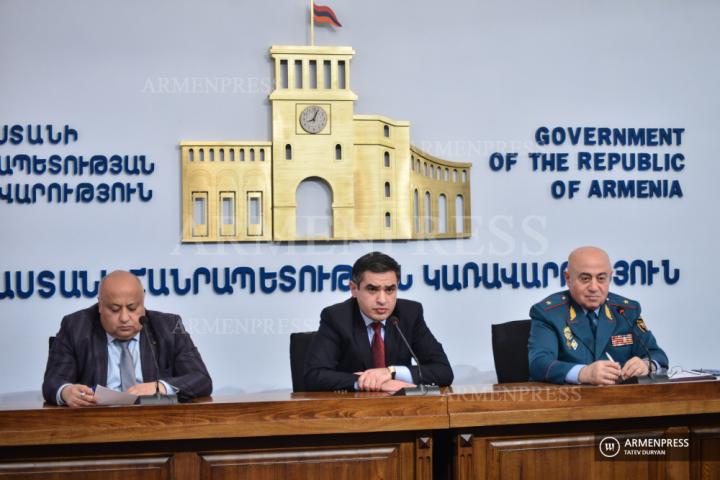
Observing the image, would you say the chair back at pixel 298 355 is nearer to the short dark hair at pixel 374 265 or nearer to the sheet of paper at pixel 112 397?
the short dark hair at pixel 374 265

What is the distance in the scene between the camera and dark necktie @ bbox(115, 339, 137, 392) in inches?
121

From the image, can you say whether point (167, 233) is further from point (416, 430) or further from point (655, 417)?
point (655, 417)

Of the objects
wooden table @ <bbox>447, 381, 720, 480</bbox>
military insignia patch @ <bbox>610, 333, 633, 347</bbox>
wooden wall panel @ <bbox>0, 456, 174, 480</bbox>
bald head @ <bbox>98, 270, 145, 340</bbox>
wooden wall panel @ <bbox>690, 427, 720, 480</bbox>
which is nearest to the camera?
wooden wall panel @ <bbox>0, 456, 174, 480</bbox>

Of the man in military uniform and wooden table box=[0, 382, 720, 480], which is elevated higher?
the man in military uniform

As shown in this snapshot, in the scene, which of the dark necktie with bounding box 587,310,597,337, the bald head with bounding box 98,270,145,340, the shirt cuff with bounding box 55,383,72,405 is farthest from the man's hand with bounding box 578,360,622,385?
the shirt cuff with bounding box 55,383,72,405

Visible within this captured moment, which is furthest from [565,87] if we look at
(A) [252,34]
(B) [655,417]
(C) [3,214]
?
(C) [3,214]

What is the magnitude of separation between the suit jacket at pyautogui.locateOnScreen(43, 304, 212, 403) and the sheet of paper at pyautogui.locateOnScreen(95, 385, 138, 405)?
0.42 meters

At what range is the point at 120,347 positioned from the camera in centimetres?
311

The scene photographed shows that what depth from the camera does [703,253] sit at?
4.75 m

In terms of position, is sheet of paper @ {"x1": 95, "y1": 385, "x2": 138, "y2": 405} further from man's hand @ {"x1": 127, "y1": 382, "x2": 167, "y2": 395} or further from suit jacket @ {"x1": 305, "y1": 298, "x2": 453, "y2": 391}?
suit jacket @ {"x1": 305, "y1": 298, "x2": 453, "y2": 391}

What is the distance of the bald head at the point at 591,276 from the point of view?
3.17m

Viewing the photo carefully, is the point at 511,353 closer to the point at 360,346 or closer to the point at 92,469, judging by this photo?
the point at 360,346

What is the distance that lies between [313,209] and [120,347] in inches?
62.3

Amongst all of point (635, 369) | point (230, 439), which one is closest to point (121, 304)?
point (230, 439)
